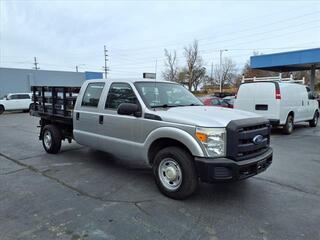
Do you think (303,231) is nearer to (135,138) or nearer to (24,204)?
(135,138)

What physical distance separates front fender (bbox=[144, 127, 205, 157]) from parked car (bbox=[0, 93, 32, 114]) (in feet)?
73.7

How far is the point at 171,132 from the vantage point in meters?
4.16

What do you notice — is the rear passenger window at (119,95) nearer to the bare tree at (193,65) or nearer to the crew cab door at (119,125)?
the crew cab door at (119,125)

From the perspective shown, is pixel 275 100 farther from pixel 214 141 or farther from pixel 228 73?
pixel 228 73

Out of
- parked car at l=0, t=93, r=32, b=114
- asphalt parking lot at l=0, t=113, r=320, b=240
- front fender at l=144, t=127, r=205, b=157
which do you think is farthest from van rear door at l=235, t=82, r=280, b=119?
parked car at l=0, t=93, r=32, b=114

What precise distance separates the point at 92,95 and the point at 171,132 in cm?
251

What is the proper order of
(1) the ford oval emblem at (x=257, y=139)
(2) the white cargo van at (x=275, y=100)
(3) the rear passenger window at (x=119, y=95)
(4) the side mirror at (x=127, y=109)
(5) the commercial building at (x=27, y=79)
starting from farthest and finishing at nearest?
(5) the commercial building at (x=27, y=79)
(2) the white cargo van at (x=275, y=100)
(3) the rear passenger window at (x=119, y=95)
(4) the side mirror at (x=127, y=109)
(1) the ford oval emblem at (x=257, y=139)

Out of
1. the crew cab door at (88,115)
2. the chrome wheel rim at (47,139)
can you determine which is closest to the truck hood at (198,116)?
the crew cab door at (88,115)

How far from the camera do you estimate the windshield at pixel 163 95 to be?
4898 mm

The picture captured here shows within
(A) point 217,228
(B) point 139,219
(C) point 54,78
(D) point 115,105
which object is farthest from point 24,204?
(C) point 54,78

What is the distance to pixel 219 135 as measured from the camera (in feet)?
12.5

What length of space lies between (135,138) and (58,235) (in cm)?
208

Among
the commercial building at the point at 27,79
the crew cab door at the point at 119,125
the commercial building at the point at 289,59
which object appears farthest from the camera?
the commercial building at the point at 27,79

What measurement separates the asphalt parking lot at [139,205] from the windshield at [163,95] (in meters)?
1.49
